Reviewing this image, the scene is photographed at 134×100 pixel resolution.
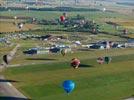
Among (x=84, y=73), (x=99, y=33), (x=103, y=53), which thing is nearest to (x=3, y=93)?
(x=84, y=73)

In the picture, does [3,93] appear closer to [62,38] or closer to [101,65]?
[101,65]

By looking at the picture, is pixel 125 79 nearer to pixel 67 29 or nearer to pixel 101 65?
pixel 101 65

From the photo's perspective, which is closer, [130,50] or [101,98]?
[101,98]

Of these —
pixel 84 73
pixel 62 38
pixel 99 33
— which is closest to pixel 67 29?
pixel 99 33

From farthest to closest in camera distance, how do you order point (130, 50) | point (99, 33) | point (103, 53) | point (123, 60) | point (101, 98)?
point (99, 33) < point (130, 50) < point (103, 53) < point (123, 60) < point (101, 98)

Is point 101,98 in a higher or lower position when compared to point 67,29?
higher

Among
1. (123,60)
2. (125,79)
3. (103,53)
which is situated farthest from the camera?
(103,53)
